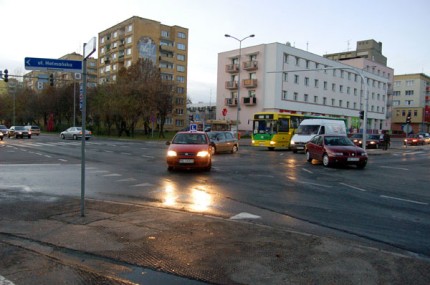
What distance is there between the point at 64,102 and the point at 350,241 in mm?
72378

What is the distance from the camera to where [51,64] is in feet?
20.2

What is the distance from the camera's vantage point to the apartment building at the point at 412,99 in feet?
330

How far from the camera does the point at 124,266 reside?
4418mm

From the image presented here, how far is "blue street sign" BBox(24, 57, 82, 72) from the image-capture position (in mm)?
6062

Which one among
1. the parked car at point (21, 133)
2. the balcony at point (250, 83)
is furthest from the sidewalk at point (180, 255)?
the balcony at point (250, 83)

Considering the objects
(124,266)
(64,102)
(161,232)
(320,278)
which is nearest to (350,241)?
(320,278)

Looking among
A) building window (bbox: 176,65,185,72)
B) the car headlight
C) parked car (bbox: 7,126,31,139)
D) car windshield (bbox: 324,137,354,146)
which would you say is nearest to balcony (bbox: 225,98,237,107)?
parked car (bbox: 7,126,31,139)

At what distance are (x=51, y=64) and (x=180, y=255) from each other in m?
3.84

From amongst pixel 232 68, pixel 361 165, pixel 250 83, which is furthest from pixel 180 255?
pixel 232 68

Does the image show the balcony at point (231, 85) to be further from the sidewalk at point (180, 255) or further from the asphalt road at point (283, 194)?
the sidewalk at point (180, 255)

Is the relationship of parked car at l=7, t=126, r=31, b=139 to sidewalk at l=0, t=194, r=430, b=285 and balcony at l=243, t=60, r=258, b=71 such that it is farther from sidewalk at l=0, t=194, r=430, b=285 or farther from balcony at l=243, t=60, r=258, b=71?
sidewalk at l=0, t=194, r=430, b=285

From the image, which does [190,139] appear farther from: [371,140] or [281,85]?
[281,85]

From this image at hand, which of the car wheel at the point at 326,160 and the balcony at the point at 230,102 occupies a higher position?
the balcony at the point at 230,102

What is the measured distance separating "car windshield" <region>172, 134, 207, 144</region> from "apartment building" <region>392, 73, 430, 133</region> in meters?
96.9
